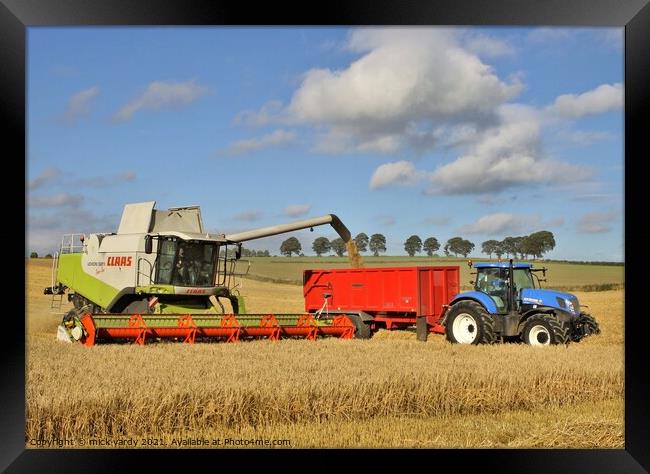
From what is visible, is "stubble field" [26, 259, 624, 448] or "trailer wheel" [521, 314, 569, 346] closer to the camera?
"stubble field" [26, 259, 624, 448]

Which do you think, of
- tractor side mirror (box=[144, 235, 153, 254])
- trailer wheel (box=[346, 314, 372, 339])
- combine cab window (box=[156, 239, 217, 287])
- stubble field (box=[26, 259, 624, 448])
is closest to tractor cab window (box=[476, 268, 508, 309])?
stubble field (box=[26, 259, 624, 448])

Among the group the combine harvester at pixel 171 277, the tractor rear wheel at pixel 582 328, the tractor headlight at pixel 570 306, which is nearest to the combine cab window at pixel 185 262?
the combine harvester at pixel 171 277

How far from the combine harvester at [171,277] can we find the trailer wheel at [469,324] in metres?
2.37

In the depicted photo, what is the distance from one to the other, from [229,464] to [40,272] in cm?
2701

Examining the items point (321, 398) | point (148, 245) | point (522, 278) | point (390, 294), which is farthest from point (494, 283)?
point (321, 398)

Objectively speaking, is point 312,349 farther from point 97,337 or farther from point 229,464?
point 229,464

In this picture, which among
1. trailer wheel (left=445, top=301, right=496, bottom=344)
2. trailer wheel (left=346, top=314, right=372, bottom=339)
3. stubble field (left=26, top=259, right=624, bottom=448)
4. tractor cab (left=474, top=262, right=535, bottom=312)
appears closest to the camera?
stubble field (left=26, top=259, right=624, bottom=448)

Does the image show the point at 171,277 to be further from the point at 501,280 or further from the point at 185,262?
the point at 501,280

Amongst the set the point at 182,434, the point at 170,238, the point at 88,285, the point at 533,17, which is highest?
the point at 533,17

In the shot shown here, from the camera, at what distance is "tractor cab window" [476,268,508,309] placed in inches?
524

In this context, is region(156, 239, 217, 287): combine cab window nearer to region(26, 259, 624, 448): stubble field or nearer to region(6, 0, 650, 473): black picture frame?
region(26, 259, 624, 448): stubble field

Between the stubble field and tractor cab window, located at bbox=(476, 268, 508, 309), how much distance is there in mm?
2456

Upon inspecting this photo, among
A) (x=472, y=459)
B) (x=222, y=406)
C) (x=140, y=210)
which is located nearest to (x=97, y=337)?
(x=140, y=210)

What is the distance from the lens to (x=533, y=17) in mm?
4699
